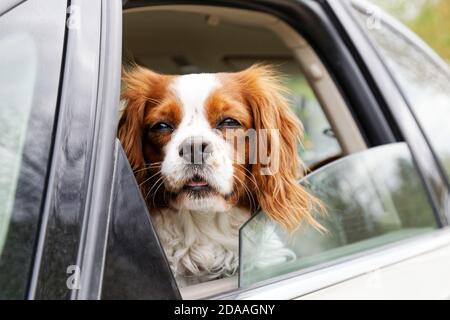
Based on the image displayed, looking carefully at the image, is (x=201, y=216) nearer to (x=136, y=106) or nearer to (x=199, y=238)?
(x=199, y=238)

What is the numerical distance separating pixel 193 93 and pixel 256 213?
0.44 m

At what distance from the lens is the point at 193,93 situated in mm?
2305

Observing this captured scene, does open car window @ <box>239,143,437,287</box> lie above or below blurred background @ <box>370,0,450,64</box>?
below

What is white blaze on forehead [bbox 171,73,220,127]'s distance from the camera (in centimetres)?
228

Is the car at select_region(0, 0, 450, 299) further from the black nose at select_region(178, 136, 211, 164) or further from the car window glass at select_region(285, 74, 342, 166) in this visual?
the black nose at select_region(178, 136, 211, 164)

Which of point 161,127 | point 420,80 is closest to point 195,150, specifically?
point 161,127

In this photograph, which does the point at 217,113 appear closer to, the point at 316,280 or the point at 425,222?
the point at 316,280

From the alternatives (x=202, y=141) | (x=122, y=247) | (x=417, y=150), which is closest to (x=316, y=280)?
(x=202, y=141)

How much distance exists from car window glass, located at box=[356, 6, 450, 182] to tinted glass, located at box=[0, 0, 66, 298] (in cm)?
182

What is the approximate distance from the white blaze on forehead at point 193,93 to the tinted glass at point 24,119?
0.74m

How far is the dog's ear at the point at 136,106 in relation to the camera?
2.32m

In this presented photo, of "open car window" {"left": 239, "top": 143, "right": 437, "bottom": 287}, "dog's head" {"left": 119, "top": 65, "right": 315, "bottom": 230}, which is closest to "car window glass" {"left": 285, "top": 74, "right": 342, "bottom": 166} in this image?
"open car window" {"left": 239, "top": 143, "right": 437, "bottom": 287}

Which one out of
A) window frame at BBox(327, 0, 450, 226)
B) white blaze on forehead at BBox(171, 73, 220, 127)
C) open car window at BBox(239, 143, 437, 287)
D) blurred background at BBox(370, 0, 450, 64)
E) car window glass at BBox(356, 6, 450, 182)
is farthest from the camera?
blurred background at BBox(370, 0, 450, 64)

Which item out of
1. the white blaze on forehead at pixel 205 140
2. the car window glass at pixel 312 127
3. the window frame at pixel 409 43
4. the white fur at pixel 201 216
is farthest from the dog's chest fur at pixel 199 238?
the car window glass at pixel 312 127
